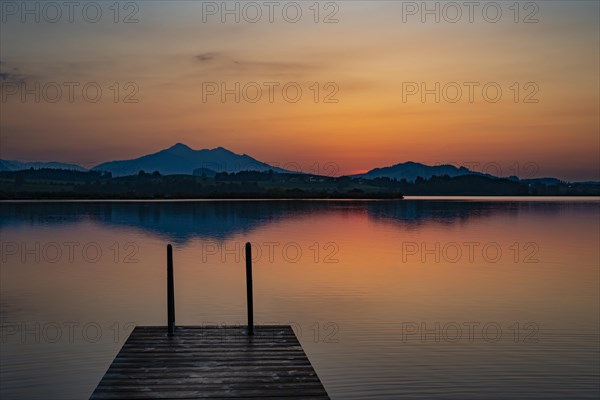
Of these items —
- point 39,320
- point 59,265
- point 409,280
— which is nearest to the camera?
point 39,320

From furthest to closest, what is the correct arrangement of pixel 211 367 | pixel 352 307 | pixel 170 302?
pixel 352 307 → pixel 170 302 → pixel 211 367

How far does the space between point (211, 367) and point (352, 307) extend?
13.1 m

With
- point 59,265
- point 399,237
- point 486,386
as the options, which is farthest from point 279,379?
point 399,237

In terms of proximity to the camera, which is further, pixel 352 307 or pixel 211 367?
pixel 352 307

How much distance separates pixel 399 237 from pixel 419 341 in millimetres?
39908

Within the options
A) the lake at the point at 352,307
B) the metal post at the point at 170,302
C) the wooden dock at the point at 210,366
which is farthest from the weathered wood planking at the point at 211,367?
the lake at the point at 352,307

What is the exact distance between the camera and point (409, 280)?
3194cm

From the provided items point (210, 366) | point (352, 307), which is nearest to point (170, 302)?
point (210, 366)

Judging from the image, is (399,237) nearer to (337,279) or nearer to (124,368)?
(337,279)

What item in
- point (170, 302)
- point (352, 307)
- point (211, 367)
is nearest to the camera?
point (211, 367)

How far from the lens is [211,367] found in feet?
38.2

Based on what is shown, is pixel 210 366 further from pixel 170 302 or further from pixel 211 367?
pixel 170 302

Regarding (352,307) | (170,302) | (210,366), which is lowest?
(352,307)

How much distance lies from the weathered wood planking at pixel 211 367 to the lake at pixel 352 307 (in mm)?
1790
